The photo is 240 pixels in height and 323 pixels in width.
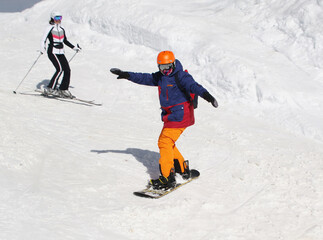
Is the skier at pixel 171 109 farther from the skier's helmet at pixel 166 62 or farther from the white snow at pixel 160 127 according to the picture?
the white snow at pixel 160 127

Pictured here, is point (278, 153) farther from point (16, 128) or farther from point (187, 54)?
point (187, 54)

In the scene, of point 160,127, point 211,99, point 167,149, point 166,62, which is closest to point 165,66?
point 166,62

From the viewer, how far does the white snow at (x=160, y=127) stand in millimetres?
4578

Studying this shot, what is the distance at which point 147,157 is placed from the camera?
6766 mm

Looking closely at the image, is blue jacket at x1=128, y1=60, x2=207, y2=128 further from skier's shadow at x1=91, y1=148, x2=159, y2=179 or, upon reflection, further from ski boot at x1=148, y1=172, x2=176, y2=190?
skier's shadow at x1=91, y1=148, x2=159, y2=179

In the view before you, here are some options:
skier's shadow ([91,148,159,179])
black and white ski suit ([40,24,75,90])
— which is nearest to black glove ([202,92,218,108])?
skier's shadow ([91,148,159,179])

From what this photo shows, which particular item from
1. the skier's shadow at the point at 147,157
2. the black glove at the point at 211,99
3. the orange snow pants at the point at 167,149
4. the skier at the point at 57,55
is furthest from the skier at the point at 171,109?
the skier at the point at 57,55

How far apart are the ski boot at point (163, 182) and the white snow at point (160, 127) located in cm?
19

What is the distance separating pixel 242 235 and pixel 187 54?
27.8 ft

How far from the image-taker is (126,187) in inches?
215

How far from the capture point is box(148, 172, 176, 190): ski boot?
542 cm

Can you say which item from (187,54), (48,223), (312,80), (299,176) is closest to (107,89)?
(187,54)

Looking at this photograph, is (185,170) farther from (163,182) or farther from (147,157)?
(147,157)

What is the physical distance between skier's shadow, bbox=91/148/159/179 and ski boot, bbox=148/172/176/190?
0.56 metres
